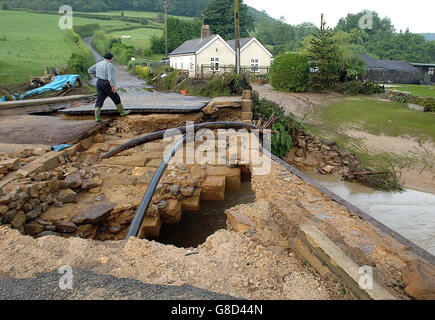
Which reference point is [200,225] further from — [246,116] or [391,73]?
[391,73]

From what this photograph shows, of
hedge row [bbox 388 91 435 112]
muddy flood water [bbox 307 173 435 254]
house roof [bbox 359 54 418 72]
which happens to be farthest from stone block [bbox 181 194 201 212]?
house roof [bbox 359 54 418 72]

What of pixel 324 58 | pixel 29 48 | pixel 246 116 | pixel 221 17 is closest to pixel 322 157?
pixel 246 116

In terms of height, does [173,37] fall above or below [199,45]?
above

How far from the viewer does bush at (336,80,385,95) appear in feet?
69.8

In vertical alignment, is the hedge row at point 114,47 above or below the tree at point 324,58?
above

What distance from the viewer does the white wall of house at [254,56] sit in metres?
34.2

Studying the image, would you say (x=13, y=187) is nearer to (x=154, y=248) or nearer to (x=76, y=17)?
(x=154, y=248)

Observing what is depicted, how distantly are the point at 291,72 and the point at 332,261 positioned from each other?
2063 cm

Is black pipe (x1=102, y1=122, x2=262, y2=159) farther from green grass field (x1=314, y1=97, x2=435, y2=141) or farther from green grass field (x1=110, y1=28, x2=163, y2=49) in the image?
green grass field (x1=110, y1=28, x2=163, y2=49)

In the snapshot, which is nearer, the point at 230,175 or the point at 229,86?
the point at 230,175

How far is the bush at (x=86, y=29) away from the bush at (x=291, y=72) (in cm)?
4693

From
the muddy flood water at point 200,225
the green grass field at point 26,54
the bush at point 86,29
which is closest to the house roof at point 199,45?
the green grass field at point 26,54

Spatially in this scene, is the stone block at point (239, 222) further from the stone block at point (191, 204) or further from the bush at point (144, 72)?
the bush at point (144, 72)

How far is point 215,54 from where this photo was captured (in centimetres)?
3189
